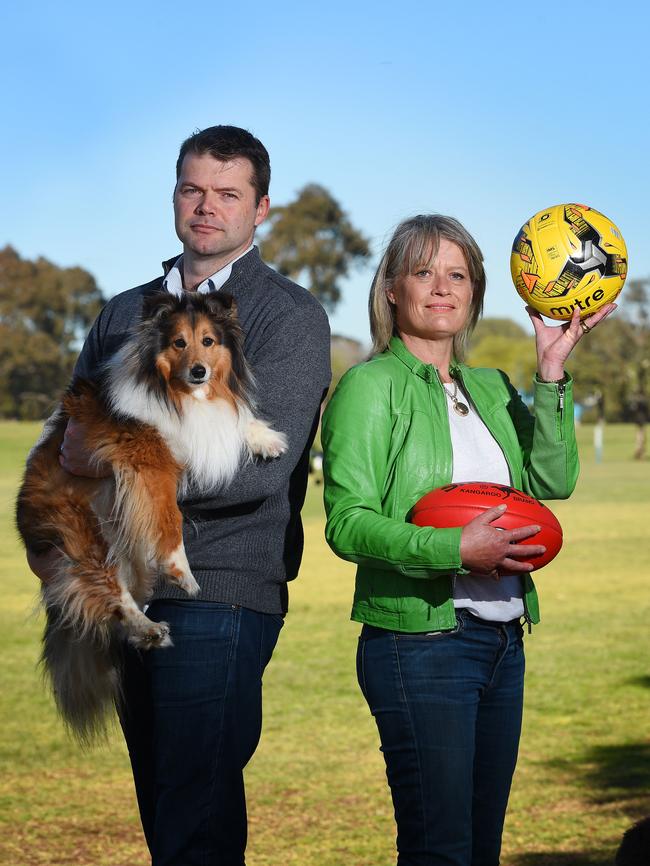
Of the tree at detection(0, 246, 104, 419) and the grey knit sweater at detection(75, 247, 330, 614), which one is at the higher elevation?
the tree at detection(0, 246, 104, 419)

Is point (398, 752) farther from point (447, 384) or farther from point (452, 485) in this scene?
point (447, 384)

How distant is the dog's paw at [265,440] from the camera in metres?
3.68

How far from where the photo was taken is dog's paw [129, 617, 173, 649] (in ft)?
11.5

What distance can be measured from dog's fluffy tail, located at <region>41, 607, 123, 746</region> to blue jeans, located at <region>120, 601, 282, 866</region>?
0.97 ft

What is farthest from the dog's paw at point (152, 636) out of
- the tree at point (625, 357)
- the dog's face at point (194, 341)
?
the tree at point (625, 357)

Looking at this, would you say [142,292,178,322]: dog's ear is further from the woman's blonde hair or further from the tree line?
the tree line

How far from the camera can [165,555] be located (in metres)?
3.58

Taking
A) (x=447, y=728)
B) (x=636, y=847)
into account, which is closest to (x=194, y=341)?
(x=447, y=728)

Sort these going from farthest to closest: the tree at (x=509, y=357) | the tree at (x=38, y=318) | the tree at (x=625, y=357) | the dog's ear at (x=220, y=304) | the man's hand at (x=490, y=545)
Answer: the tree at (x=509, y=357) < the tree at (x=38, y=318) < the tree at (x=625, y=357) < the dog's ear at (x=220, y=304) < the man's hand at (x=490, y=545)

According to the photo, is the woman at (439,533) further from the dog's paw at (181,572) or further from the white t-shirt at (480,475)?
the dog's paw at (181,572)

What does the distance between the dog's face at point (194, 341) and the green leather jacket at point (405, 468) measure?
433 mm

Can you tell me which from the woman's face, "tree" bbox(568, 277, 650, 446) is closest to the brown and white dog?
the woman's face

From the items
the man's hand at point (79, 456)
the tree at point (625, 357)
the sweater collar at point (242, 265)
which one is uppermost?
the tree at point (625, 357)

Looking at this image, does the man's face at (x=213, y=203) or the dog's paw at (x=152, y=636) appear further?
the man's face at (x=213, y=203)
